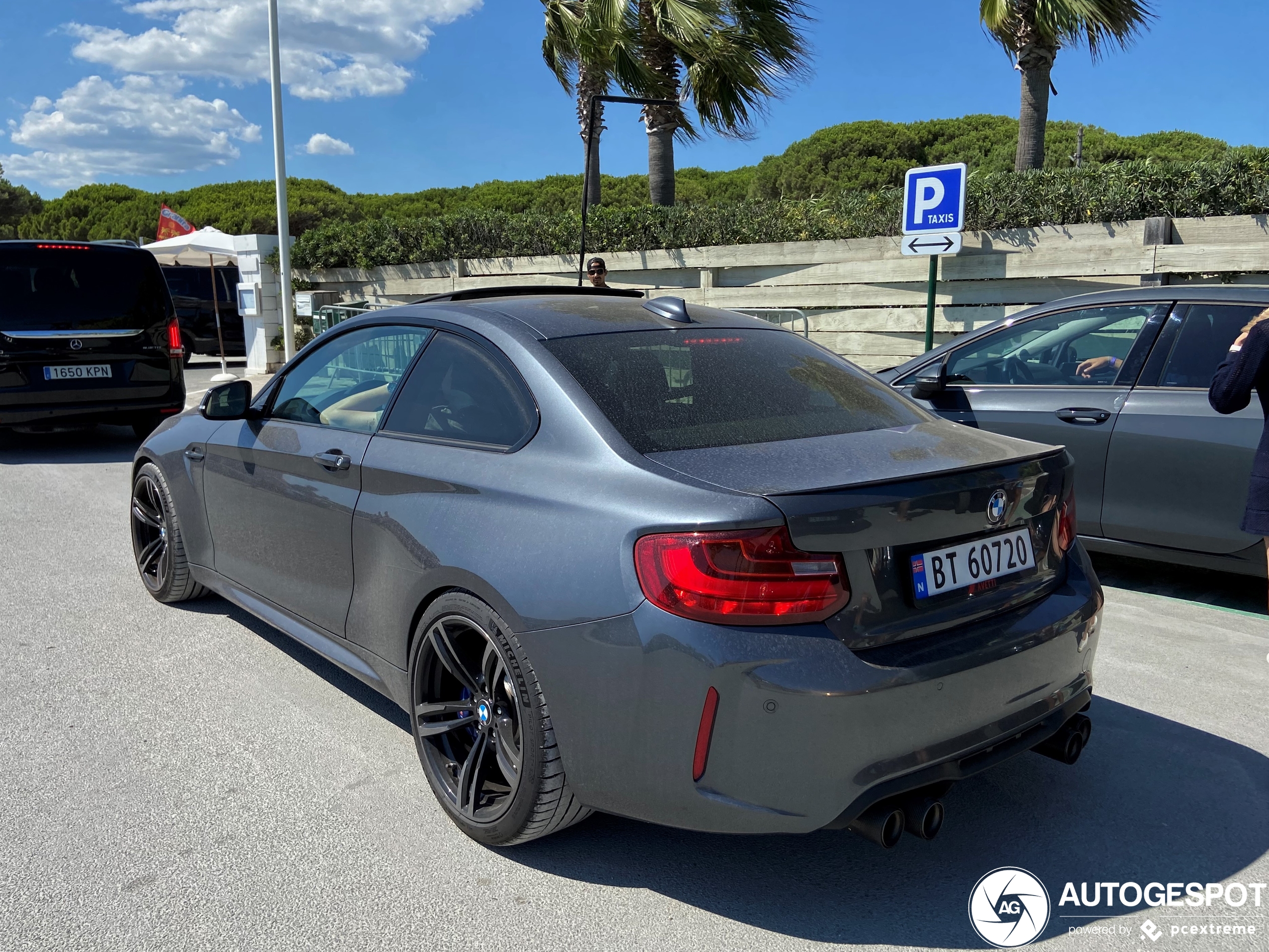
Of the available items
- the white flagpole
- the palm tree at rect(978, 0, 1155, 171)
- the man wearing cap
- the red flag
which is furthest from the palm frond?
the red flag

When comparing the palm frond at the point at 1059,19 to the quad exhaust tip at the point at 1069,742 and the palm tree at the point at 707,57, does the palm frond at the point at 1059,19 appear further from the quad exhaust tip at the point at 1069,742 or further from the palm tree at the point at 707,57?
the quad exhaust tip at the point at 1069,742

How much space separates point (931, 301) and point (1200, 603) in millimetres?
5057

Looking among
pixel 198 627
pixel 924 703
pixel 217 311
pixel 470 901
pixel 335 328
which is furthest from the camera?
pixel 217 311

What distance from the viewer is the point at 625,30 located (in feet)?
48.9

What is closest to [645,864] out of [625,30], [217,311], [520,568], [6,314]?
[520,568]

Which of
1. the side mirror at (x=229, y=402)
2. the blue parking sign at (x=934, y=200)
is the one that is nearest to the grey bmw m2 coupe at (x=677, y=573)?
the side mirror at (x=229, y=402)

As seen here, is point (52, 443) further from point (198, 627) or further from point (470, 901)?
point (470, 901)

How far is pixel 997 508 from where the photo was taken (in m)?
2.61

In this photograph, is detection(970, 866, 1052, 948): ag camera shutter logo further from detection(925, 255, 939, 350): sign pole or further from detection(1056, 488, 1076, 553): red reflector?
detection(925, 255, 939, 350): sign pole

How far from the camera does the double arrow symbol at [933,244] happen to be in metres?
8.55

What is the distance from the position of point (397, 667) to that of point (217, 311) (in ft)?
52.9

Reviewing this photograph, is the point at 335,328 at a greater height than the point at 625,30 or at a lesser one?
lesser

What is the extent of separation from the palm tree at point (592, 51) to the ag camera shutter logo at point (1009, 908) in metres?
11.9

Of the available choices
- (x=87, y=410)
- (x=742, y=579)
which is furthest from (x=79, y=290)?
(x=742, y=579)
